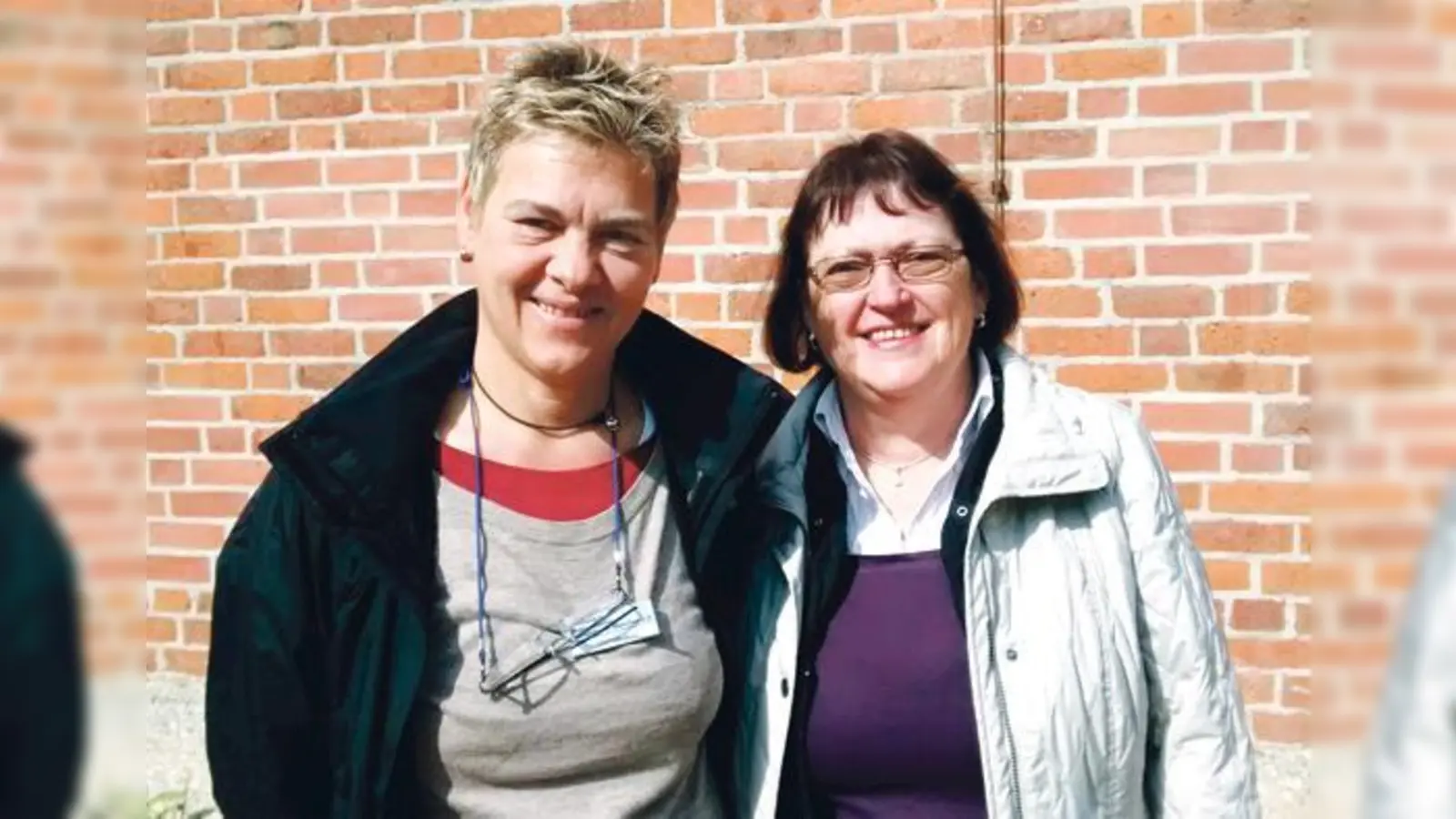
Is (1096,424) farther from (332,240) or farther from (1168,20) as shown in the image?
(332,240)

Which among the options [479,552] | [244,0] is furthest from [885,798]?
[244,0]

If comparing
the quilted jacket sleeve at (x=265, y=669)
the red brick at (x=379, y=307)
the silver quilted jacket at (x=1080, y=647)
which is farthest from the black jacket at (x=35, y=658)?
the red brick at (x=379, y=307)

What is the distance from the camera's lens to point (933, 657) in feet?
6.42

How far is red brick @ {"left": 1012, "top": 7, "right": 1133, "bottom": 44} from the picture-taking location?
307 cm

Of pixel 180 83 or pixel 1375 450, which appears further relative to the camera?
pixel 180 83

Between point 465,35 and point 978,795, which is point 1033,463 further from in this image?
point 465,35

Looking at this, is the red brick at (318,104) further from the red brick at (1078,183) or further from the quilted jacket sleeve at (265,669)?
the quilted jacket sleeve at (265,669)

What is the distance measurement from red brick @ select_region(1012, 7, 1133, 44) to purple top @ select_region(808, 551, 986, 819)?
1525mm

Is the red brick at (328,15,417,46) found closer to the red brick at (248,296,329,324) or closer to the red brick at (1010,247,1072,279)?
the red brick at (248,296,329,324)

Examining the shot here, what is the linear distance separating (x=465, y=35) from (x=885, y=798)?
2.15 m

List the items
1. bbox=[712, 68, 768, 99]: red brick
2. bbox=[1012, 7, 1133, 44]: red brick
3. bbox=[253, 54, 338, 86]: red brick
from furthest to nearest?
bbox=[253, 54, 338, 86]: red brick, bbox=[712, 68, 768, 99]: red brick, bbox=[1012, 7, 1133, 44]: red brick

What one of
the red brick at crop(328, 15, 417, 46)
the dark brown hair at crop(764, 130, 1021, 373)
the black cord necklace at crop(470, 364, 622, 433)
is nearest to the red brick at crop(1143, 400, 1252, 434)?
the dark brown hair at crop(764, 130, 1021, 373)


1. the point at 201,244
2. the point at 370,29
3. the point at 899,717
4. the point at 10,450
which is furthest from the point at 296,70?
the point at 10,450

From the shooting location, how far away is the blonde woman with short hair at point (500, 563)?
1.74 meters
